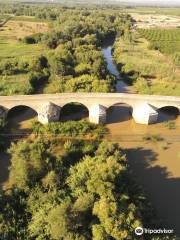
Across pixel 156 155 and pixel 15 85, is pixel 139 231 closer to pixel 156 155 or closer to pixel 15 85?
pixel 156 155

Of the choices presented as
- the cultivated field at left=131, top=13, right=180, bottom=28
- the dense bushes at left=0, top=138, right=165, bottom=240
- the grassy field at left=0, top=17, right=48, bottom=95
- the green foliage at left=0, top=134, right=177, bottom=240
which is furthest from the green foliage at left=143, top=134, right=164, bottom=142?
the cultivated field at left=131, top=13, right=180, bottom=28

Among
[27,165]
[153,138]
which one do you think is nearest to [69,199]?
[27,165]

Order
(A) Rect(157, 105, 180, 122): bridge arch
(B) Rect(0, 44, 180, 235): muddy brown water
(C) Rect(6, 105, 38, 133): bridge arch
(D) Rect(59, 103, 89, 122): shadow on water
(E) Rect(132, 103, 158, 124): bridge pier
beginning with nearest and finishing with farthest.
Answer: (B) Rect(0, 44, 180, 235): muddy brown water
(C) Rect(6, 105, 38, 133): bridge arch
(E) Rect(132, 103, 158, 124): bridge pier
(D) Rect(59, 103, 89, 122): shadow on water
(A) Rect(157, 105, 180, 122): bridge arch

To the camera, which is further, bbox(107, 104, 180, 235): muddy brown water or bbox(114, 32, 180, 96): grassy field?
bbox(114, 32, 180, 96): grassy field

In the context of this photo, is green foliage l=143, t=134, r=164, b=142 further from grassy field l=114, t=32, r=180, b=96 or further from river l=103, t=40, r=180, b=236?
grassy field l=114, t=32, r=180, b=96

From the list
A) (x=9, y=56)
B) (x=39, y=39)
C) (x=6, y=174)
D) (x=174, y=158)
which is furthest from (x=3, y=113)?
(x=39, y=39)

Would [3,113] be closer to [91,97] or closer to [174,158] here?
[91,97]

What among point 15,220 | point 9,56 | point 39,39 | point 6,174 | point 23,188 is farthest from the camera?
point 39,39
